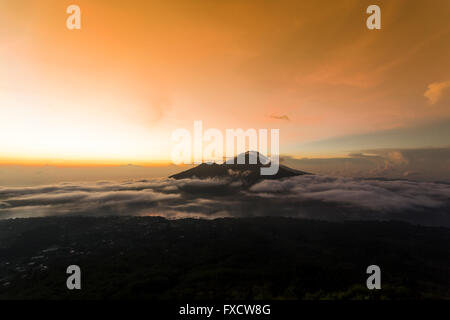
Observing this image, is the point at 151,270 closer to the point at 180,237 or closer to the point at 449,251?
the point at 180,237

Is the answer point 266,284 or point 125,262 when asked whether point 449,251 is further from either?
point 125,262

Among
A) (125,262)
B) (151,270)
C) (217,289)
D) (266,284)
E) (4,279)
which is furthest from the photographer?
(125,262)

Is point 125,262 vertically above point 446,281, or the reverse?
point 125,262

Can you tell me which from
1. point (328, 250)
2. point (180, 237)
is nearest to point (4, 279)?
point (180, 237)

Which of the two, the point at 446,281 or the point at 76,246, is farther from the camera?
the point at 76,246

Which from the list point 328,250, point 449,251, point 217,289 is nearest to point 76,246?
point 217,289
